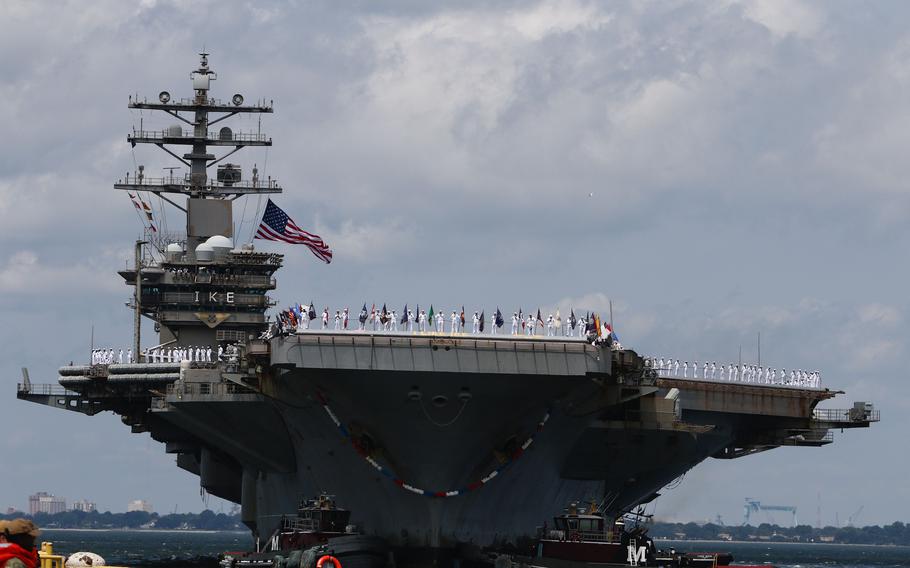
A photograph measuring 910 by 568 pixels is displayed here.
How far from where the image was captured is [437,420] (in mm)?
36219

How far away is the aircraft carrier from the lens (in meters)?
34.9

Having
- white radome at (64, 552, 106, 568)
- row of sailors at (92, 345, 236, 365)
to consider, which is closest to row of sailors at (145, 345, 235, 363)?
row of sailors at (92, 345, 236, 365)

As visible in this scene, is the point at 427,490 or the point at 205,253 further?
the point at 205,253

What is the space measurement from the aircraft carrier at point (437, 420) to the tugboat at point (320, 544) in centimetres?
107

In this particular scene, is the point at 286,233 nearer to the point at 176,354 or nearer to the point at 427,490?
the point at 176,354

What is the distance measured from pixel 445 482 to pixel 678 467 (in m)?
13.2

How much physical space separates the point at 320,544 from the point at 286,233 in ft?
51.9

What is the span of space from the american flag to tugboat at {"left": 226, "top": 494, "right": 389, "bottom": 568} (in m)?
11.7

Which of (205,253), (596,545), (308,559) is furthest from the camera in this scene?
(205,253)

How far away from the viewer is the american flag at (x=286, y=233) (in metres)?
48.8

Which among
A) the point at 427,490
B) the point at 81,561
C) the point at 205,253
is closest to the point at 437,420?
the point at 427,490

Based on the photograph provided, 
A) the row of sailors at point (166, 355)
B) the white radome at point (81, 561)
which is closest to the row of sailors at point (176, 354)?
the row of sailors at point (166, 355)

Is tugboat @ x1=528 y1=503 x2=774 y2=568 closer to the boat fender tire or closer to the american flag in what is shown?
the boat fender tire

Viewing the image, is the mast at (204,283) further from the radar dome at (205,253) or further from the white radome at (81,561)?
the white radome at (81,561)
